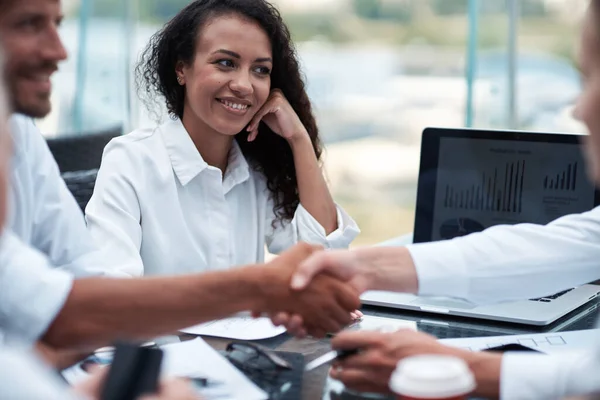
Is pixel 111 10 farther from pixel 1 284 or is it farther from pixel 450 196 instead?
pixel 1 284

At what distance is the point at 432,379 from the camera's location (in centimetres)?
99

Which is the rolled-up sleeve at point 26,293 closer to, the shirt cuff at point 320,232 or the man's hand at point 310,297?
the man's hand at point 310,297

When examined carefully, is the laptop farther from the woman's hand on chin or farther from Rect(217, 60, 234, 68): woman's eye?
Rect(217, 60, 234, 68): woman's eye

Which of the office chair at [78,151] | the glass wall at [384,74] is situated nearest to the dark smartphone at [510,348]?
the office chair at [78,151]

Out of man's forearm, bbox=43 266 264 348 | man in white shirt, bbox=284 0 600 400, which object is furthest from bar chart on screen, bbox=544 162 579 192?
man's forearm, bbox=43 266 264 348

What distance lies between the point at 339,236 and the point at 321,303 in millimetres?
861

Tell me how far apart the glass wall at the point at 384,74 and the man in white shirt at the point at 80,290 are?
11.9 feet

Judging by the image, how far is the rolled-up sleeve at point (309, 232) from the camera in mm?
2332

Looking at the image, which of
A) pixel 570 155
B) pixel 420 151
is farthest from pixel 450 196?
pixel 570 155

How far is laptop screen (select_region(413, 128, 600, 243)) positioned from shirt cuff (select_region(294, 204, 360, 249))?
288 mm

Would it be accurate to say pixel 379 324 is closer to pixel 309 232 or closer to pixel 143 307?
pixel 143 307

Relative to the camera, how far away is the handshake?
1.47 metres

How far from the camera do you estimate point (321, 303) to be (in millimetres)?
1503

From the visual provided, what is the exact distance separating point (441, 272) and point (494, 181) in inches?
22.7
